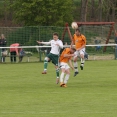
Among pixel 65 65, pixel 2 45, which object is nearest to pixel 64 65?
pixel 65 65

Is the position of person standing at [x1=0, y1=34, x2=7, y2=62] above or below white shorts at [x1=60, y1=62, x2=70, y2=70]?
below

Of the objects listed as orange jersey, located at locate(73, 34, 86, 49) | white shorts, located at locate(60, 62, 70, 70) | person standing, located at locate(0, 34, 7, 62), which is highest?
orange jersey, located at locate(73, 34, 86, 49)

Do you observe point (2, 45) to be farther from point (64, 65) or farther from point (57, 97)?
point (57, 97)

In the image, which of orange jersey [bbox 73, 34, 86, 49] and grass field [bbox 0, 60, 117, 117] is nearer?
grass field [bbox 0, 60, 117, 117]

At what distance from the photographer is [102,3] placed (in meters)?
55.3

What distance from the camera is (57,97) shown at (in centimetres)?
1606

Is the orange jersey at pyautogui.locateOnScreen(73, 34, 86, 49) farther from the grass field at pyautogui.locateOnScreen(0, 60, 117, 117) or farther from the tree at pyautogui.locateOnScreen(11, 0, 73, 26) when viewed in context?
the tree at pyautogui.locateOnScreen(11, 0, 73, 26)

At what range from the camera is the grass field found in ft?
43.4

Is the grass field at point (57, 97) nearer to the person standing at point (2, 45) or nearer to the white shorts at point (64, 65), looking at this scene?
the white shorts at point (64, 65)

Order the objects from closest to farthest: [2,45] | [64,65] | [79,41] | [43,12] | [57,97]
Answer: [57,97]
[64,65]
[79,41]
[2,45]
[43,12]

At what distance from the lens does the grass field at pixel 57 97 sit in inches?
521

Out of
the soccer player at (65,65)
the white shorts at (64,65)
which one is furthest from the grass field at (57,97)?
the white shorts at (64,65)

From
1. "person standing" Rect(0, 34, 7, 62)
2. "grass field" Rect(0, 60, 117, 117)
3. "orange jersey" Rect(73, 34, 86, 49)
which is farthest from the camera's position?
"person standing" Rect(0, 34, 7, 62)

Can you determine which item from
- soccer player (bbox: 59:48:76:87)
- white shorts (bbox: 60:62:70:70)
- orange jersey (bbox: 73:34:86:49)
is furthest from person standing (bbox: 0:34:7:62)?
white shorts (bbox: 60:62:70:70)
